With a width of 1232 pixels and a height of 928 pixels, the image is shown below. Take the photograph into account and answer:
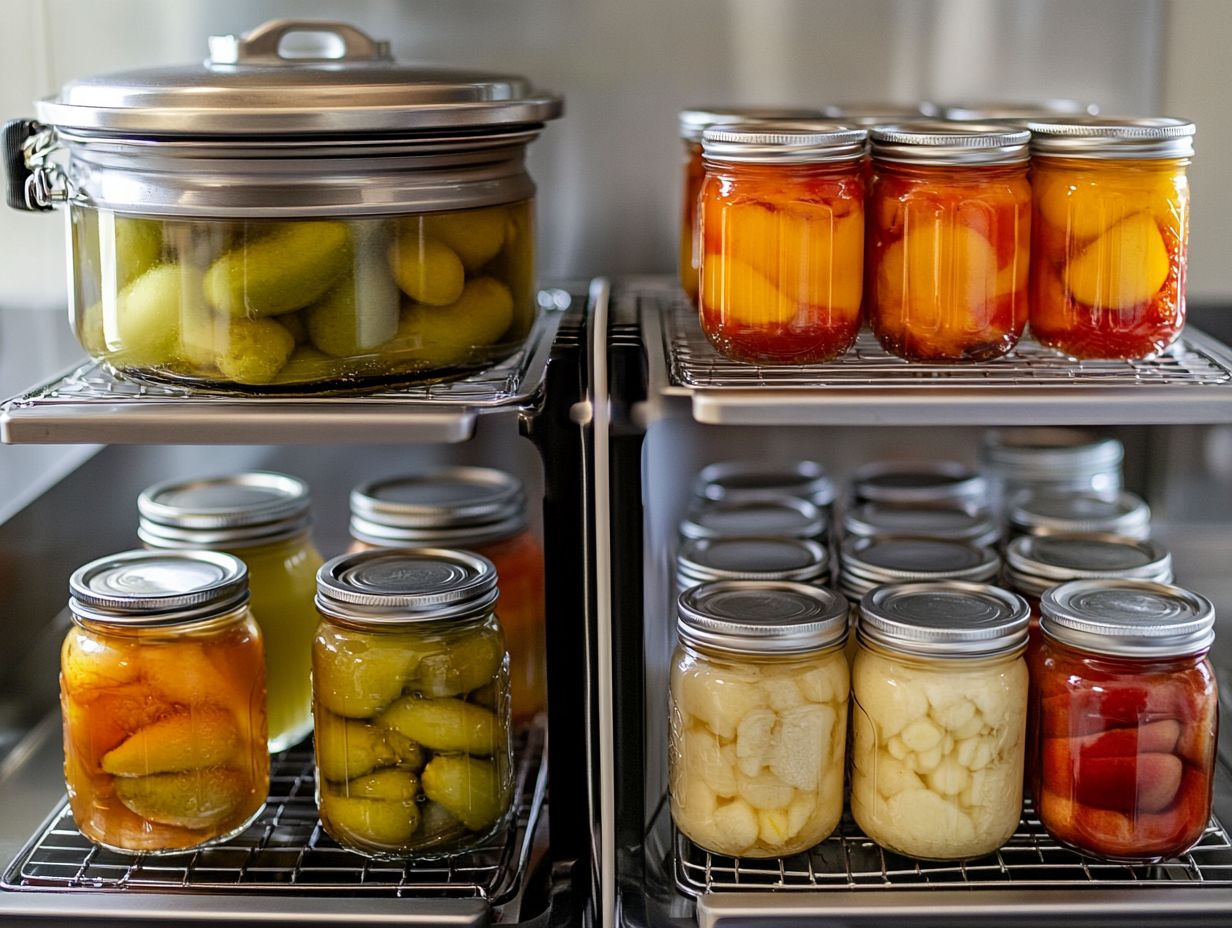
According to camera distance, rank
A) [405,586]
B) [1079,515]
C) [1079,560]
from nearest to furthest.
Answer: [405,586] < [1079,560] < [1079,515]

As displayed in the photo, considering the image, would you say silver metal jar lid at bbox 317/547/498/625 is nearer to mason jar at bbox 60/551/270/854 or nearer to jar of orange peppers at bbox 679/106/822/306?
mason jar at bbox 60/551/270/854

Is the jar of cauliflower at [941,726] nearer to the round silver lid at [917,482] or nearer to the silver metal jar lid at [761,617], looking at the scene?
the silver metal jar lid at [761,617]

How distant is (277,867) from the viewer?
1002mm

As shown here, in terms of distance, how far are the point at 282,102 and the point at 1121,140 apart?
0.55 meters

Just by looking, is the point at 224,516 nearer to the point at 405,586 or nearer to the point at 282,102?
the point at 405,586

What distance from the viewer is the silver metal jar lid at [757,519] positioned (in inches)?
48.4

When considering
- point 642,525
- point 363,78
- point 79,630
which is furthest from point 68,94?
point 642,525

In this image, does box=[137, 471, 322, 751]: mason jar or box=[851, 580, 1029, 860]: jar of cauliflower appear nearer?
box=[851, 580, 1029, 860]: jar of cauliflower

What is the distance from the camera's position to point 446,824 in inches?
39.3

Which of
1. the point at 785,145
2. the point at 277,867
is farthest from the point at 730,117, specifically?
the point at 277,867

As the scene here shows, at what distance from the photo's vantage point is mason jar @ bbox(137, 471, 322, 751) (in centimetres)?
115

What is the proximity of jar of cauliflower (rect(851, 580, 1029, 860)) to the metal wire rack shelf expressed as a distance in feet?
0.88

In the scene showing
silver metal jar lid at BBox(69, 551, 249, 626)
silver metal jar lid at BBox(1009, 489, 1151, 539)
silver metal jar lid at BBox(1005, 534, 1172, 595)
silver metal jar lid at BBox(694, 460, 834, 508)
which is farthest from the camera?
silver metal jar lid at BBox(694, 460, 834, 508)

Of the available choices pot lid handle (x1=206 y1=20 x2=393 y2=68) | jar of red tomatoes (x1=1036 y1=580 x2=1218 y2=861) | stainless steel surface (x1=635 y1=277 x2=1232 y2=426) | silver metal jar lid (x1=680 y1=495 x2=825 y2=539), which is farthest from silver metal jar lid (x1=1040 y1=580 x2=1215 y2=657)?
pot lid handle (x1=206 y1=20 x2=393 y2=68)
